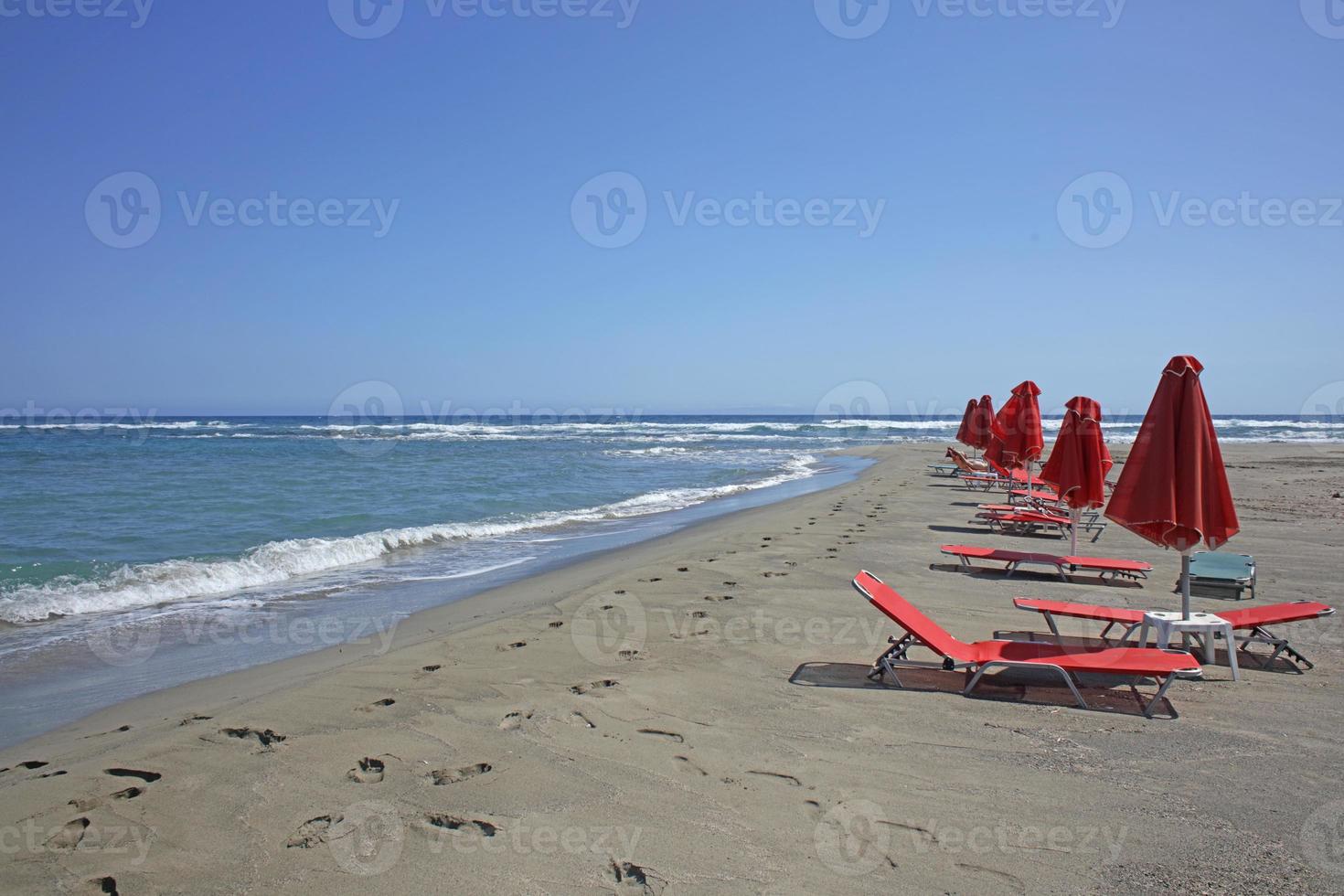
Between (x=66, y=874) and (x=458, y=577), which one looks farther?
(x=458, y=577)

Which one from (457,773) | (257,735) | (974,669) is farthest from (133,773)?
(974,669)

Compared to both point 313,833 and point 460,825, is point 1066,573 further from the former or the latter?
point 313,833

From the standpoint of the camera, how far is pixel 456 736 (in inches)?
170

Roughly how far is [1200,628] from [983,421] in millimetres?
13470

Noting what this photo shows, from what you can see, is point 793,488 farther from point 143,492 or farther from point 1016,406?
point 143,492

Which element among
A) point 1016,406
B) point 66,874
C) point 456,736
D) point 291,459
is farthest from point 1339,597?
point 291,459

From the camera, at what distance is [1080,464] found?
350 inches

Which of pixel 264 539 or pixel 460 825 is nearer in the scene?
pixel 460 825

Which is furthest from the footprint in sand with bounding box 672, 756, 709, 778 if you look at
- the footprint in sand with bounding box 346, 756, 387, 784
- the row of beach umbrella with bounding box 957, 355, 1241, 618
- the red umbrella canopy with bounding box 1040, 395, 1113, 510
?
the red umbrella canopy with bounding box 1040, 395, 1113, 510

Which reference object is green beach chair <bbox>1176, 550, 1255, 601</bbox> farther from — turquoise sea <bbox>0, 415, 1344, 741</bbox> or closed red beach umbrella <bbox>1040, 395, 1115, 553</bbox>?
turquoise sea <bbox>0, 415, 1344, 741</bbox>

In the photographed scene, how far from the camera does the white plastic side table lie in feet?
17.8

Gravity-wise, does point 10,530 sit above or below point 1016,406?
below

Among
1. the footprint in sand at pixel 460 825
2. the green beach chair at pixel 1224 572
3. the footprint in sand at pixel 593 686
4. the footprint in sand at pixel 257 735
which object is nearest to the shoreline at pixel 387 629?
the footprint in sand at pixel 257 735

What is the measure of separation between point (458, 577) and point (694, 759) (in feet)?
20.3
